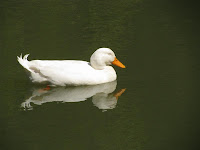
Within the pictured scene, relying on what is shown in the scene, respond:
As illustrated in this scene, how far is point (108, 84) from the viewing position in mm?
10742

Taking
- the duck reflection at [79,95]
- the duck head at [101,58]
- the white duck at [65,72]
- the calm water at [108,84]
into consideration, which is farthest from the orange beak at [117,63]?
the duck reflection at [79,95]

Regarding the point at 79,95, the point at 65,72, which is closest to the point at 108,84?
the point at 79,95

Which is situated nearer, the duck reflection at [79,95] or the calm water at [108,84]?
the calm water at [108,84]

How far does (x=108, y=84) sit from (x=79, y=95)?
0.95 metres

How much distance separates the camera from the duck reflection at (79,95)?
9.65 m

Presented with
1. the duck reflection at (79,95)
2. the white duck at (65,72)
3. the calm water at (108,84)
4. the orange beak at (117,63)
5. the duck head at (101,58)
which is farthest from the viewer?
the orange beak at (117,63)

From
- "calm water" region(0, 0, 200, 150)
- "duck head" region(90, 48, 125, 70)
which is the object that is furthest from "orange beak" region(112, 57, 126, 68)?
"calm water" region(0, 0, 200, 150)

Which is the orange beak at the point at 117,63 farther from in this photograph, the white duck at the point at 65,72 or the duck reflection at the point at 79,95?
the duck reflection at the point at 79,95

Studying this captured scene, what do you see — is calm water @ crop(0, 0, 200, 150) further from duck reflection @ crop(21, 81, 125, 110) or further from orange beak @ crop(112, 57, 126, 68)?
orange beak @ crop(112, 57, 126, 68)

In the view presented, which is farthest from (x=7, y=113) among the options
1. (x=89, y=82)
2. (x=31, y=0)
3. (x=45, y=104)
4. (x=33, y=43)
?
(x=31, y=0)

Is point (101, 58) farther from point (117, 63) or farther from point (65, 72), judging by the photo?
point (65, 72)

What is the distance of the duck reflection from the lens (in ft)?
31.7

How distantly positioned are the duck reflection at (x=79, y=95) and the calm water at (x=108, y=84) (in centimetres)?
2

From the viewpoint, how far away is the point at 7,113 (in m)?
9.12
